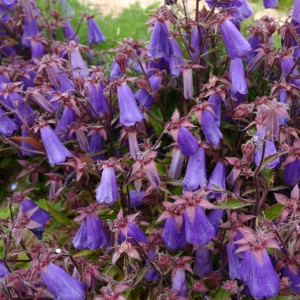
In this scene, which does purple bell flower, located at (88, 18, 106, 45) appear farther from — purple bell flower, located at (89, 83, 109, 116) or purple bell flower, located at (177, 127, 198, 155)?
purple bell flower, located at (177, 127, 198, 155)

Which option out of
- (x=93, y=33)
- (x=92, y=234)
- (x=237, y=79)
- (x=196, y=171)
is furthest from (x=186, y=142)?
(x=93, y=33)

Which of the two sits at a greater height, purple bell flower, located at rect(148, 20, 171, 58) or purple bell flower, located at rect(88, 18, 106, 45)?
purple bell flower, located at rect(148, 20, 171, 58)

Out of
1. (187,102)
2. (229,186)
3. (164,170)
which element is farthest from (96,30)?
(229,186)

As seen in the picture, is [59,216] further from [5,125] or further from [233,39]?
[233,39]

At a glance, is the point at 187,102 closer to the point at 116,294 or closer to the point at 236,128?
the point at 236,128

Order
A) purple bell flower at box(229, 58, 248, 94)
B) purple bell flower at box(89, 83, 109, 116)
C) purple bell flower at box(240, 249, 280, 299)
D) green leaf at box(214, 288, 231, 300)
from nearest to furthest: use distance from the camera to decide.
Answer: purple bell flower at box(240, 249, 280, 299) → green leaf at box(214, 288, 231, 300) → purple bell flower at box(229, 58, 248, 94) → purple bell flower at box(89, 83, 109, 116)

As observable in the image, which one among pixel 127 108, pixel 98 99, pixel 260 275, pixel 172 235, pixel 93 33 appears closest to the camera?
pixel 260 275

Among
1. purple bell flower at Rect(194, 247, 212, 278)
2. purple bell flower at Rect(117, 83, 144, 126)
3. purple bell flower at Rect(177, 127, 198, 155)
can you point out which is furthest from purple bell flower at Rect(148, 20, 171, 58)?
purple bell flower at Rect(194, 247, 212, 278)
